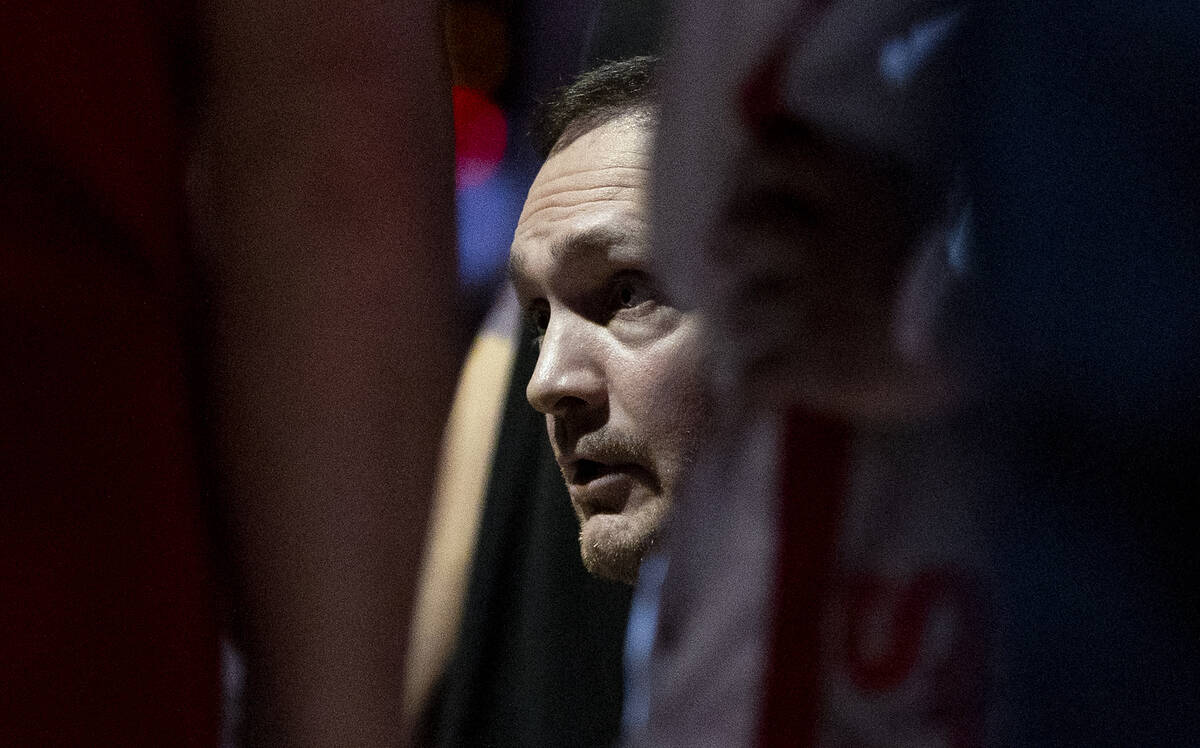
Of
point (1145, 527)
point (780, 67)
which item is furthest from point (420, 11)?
point (1145, 527)

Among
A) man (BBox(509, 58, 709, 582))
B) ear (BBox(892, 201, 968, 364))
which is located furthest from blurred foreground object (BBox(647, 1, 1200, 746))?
man (BBox(509, 58, 709, 582))

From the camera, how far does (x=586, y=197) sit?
0.51 meters

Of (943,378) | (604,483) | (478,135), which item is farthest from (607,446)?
(943,378)

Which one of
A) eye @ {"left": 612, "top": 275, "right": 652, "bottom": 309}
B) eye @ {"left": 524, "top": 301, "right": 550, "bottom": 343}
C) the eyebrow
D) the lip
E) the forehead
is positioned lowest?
the lip

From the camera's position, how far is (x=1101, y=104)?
0.24 meters

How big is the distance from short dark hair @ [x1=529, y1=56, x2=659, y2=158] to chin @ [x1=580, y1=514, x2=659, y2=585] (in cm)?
19

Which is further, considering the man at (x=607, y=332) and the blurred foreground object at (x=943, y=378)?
the man at (x=607, y=332)

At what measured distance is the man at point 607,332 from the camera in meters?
0.50

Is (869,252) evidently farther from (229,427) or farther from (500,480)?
(500,480)

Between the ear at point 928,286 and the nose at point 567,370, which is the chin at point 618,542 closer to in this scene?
the nose at point 567,370

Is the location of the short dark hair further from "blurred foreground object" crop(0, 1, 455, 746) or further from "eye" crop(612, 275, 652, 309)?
"blurred foreground object" crop(0, 1, 455, 746)

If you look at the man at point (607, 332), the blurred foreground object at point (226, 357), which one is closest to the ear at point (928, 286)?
the blurred foreground object at point (226, 357)

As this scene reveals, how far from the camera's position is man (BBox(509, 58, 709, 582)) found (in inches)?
19.8

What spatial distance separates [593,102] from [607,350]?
0.13 metres
